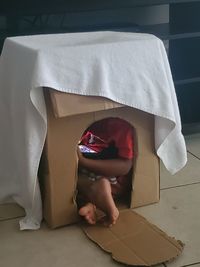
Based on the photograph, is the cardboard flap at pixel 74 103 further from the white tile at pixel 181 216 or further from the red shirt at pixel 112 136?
the white tile at pixel 181 216

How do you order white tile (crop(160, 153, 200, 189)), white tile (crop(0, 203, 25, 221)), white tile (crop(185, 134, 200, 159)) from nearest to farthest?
white tile (crop(0, 203, 25, 221)), white tile (crop(160, 153, 200, 189)), white tile (crop(185, 134, 200, 159))

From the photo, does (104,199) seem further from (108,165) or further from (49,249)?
(49,249)

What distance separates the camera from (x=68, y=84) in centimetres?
123

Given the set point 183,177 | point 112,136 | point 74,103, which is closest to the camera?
point 74,103

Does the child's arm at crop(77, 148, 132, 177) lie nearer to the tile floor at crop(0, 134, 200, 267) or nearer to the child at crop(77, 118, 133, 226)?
the child at crop(77, 118, 133, 226)

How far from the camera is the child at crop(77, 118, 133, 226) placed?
4.48 feet

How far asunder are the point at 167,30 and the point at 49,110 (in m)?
1.16

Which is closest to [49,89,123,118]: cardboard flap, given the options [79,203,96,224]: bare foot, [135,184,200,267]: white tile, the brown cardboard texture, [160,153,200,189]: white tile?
the brown cardboard texture

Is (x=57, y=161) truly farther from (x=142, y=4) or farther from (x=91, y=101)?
(x=142, y=4)

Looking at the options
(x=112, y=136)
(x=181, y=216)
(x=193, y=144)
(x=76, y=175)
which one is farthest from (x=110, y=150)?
(x=193, y=144)

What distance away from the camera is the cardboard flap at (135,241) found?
119 centimetres

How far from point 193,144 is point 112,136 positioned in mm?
669

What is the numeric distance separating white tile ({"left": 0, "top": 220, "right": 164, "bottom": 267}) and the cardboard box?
2 cm

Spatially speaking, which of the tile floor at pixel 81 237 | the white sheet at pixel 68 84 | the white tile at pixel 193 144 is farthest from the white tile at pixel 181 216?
the white tile at pixel 193 144
